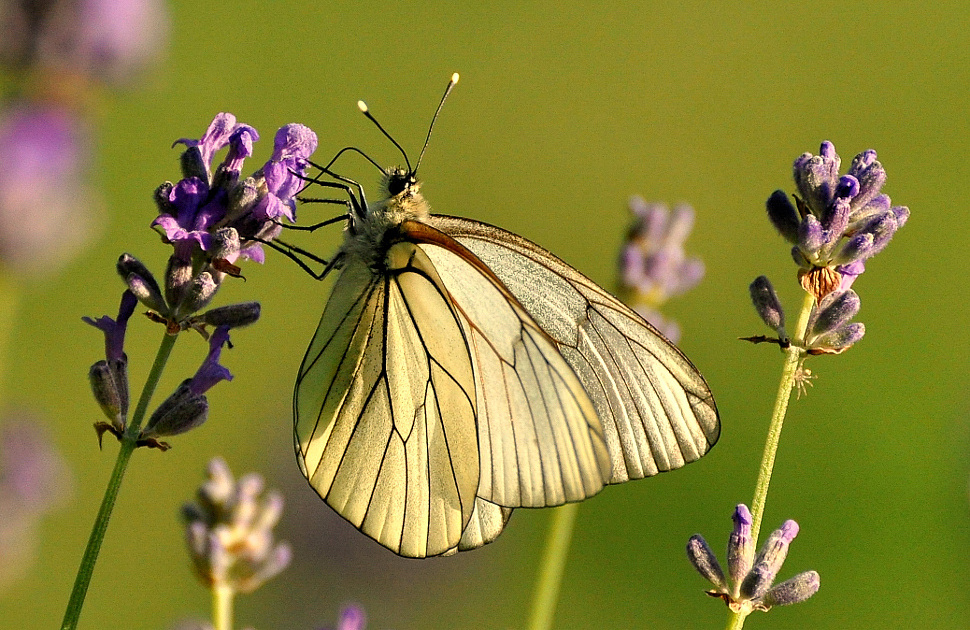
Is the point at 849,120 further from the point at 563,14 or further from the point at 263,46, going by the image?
the point at 263,46

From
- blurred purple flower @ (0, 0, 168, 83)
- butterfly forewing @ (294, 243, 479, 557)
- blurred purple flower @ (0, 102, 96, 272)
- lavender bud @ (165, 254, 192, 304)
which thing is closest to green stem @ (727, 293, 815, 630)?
butterfly forewing @ (294, 243, 479, 557)

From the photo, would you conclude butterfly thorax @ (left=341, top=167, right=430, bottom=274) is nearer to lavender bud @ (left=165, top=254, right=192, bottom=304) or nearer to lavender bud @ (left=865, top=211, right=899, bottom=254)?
lavender bud @ (left=165, top=254, right=192, bottom=304)

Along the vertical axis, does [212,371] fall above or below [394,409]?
below

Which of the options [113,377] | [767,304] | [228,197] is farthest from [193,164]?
[767,304]

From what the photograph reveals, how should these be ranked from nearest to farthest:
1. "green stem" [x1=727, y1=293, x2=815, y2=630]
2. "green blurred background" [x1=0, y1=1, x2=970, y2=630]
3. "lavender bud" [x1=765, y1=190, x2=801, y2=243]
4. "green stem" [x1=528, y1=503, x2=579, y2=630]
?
"green stem" [x1=727, y1=293, x2=815, y2=630] < "lavender bud" [x1=765, y1=190, x2=801, y2=243] < "green stem" [x1=528, y1=503, x2=579, y2=630] < "green blurred background" [x1=0, y1=1, x2=970, y2=630]

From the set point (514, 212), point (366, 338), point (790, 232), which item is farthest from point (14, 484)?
point (514, 212)

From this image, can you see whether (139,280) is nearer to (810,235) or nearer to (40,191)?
(810,235)

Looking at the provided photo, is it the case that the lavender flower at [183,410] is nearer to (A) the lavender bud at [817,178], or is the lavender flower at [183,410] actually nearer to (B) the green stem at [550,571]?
(B) the green stem at [550,571]
